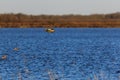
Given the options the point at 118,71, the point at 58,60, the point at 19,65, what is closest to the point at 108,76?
the point at 118,71

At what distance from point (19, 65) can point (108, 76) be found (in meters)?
8.01

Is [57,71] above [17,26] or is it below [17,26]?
above

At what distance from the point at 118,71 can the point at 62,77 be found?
5.31 meters

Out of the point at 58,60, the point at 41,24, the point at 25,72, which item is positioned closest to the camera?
the point at 25,72

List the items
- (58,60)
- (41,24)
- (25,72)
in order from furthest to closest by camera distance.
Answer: (41,24)
(58,60)
(25,72)

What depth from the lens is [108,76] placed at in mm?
28047

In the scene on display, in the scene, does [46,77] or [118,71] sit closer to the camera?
[46,77]

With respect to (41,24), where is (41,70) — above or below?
above

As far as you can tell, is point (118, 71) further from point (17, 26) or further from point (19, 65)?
point (17, 26)

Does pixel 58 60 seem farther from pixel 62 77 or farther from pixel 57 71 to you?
pixel 62 77

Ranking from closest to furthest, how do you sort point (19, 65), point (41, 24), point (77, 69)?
point (77, 69) < point (19, 65) < point (41, 24)

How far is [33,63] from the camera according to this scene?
116 ft

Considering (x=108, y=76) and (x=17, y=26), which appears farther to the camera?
(x=17, y=26)

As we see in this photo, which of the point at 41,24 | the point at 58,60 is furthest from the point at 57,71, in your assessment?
the point at 41,24
